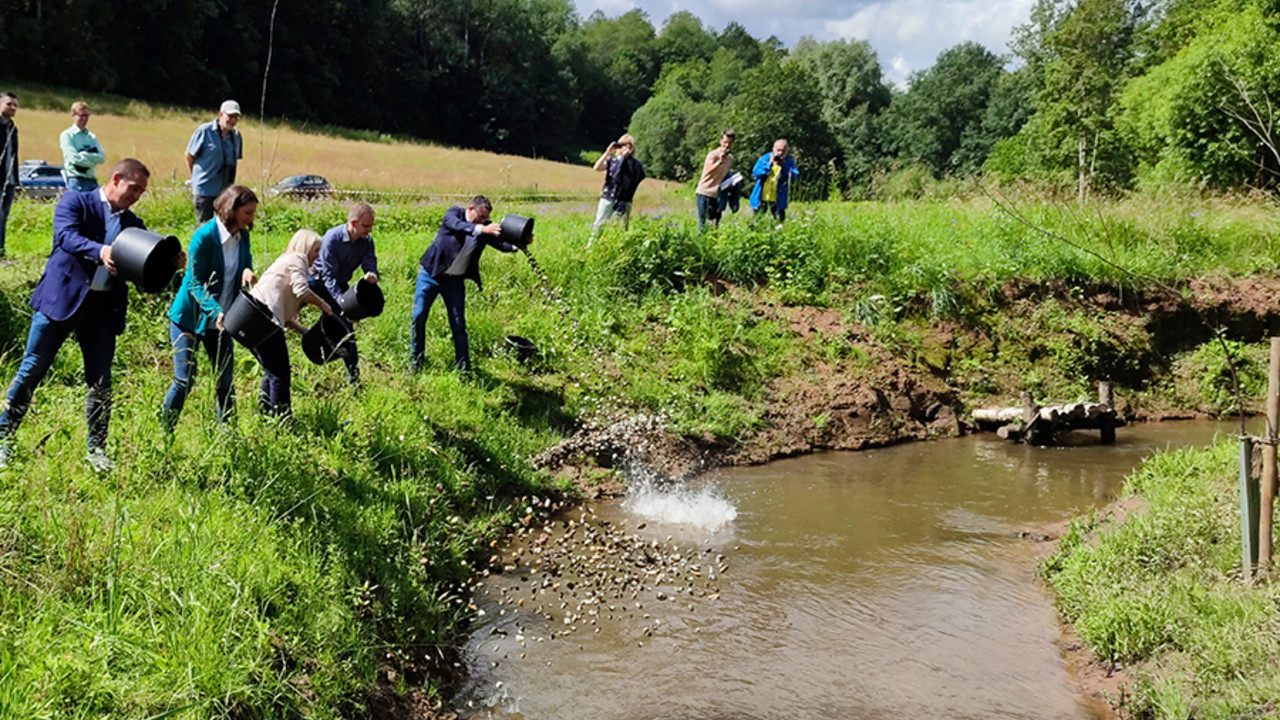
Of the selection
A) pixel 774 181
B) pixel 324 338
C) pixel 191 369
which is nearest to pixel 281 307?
pixel 324 338

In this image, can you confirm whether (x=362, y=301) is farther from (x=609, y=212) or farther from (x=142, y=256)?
(x=609, y=212)

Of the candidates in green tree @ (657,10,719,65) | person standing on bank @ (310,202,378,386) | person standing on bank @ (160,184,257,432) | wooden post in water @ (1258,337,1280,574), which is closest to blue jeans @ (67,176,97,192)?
person standing on bank @ (310,202,378,386)

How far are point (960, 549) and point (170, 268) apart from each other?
5.81 meters

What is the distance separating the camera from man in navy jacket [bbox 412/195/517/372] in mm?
8461

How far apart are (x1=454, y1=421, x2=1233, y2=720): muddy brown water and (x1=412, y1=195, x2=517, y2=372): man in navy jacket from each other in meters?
2.26

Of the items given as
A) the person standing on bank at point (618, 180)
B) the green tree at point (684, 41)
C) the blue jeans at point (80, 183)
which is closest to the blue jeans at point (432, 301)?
the person standing on bank at point (618, 180)

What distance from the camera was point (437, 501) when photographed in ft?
22.2

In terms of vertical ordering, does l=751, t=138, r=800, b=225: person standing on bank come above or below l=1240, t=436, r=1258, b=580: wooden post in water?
above

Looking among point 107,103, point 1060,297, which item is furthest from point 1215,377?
point 107,103

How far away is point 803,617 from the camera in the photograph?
Answer: 5910mm

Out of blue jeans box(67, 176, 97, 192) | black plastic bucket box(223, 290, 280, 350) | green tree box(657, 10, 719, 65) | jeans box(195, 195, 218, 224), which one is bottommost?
black plastic bucket box(223, 290, 280, 350)

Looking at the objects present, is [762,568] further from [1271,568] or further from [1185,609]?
[1271,568]

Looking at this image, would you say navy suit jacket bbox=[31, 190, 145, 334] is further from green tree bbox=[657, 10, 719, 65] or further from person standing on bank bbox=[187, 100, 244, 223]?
green tree bbox=[657, 10, 719, 65]

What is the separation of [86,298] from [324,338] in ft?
5.72
